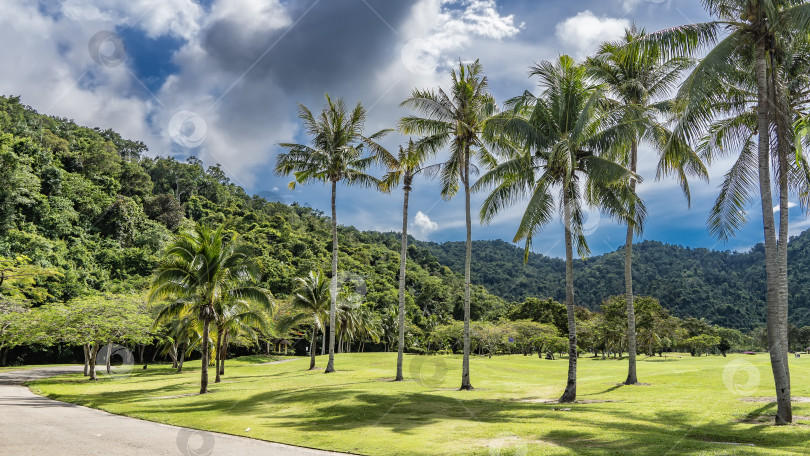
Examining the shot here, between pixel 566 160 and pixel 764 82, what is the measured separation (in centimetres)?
587

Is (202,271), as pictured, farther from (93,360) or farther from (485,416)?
(93,360)

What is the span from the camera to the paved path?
933cm

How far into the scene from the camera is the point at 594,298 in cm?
11556

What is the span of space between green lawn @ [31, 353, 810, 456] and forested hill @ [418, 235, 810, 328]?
299 ft

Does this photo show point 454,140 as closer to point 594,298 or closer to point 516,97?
point 516,97

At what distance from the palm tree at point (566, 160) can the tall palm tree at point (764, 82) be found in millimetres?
3942

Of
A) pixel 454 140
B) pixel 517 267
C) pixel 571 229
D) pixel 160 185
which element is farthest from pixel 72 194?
pixel 517 267

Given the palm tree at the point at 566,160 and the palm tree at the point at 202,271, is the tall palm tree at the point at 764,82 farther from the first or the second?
the palm tree at the point at 202,271

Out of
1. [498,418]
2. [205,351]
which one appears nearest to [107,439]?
[498,418]

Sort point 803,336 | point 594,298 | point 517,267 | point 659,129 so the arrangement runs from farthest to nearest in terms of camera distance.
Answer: point 517,267 → point 594,298 → point 803,336 → point 659,129

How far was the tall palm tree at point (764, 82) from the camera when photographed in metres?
11.1

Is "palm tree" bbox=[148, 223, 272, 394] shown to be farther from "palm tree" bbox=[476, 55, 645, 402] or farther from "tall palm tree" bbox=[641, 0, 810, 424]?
"tall palm tree" bbox=[641, 0, 810, 424]

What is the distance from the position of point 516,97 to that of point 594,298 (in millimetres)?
107641

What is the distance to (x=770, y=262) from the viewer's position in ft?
37.4
